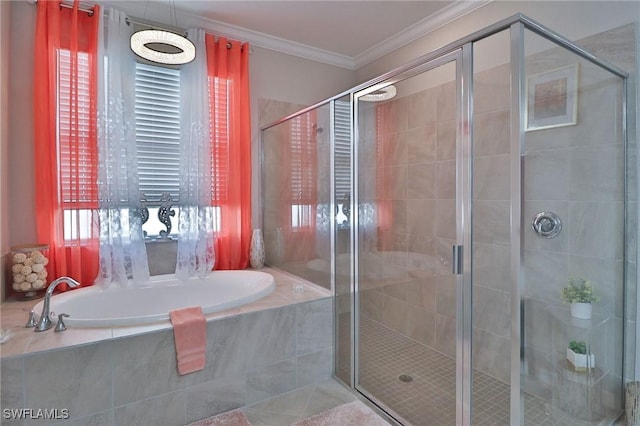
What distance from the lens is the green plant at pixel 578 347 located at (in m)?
1.62

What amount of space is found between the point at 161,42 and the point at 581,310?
8.89ft

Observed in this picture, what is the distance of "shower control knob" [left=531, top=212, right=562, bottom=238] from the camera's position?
148 cm

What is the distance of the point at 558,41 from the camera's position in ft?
4.72

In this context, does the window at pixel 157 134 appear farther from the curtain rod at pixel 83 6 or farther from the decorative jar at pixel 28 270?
the decorative jar at pixel 28 270

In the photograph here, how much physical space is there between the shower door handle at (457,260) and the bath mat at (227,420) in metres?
1.32

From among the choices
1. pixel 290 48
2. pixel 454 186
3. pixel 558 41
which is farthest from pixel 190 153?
pixel 558 41

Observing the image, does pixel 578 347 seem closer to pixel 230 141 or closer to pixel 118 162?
pixel 230 141

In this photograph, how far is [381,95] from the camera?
200 cm

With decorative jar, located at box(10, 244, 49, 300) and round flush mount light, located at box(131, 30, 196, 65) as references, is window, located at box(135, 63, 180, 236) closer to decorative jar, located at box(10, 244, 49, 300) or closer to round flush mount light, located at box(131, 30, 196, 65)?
round flush mount light, located at box(131, 30, 196, 65)

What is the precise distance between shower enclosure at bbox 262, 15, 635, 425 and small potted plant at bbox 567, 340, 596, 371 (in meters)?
0.02

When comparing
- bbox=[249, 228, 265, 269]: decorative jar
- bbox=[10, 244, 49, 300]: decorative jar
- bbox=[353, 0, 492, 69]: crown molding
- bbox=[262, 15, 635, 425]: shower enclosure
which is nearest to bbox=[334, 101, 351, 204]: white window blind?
bbox=[262, 15, 635, 425]: shower enclosure

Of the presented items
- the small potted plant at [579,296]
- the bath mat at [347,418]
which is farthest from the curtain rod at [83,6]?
the small potted plant at [579,296]

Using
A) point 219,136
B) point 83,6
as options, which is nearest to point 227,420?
point 219,136

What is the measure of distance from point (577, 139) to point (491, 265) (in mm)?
801
